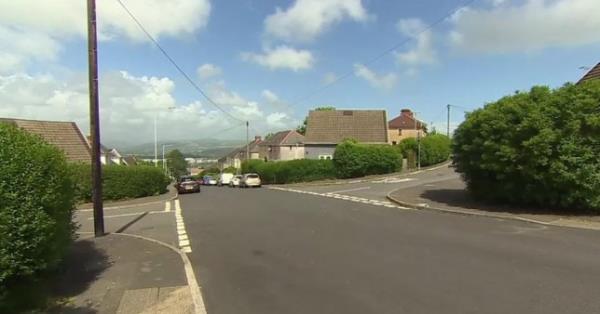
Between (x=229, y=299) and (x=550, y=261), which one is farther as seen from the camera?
(x=550, y=261)

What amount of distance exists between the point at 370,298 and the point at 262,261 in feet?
10.6

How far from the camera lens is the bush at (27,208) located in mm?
5934

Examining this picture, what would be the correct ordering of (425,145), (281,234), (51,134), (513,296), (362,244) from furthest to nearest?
(425,145)
(51,134)
(281,234)
(362,244)
(513,296)

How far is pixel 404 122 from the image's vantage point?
94.6 m

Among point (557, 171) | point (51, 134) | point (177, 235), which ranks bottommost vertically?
point (177, 235)

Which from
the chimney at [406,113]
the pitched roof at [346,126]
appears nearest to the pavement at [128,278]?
the pitched roof at [346,126]

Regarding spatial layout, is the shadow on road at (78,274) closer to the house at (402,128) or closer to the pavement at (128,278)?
the pavement at (128,278)

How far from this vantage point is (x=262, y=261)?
9.27m

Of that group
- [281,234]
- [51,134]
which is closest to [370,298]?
[281,234]

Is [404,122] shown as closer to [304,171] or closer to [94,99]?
[304,171]

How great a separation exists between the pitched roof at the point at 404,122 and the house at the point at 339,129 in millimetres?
27737

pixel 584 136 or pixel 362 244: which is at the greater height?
pixel 584 136

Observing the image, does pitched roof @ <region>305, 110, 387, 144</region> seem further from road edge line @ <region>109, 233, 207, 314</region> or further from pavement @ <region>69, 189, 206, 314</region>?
road edge line @ <region>109, 233, 207, 314</region>

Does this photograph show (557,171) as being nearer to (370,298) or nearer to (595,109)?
(595,109)
